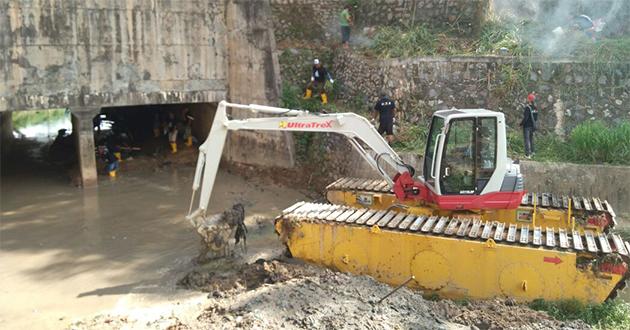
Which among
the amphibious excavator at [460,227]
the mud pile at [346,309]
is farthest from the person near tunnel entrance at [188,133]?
the mud pile at [346,309]

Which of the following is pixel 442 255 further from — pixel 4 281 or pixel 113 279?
pixel 4 281

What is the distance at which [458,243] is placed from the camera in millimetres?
7699

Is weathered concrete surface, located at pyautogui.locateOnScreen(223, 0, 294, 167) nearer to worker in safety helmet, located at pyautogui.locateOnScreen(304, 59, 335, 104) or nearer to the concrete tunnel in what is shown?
worker in safety helmet, located at pyautogui.locateOnScreen(304, 59, 335, 104)

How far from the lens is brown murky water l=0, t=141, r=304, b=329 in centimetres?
828

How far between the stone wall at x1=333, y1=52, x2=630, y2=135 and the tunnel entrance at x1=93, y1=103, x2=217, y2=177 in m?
5.61

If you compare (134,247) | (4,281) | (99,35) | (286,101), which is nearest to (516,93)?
(286,101)

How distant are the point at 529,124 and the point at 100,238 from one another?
8998mm

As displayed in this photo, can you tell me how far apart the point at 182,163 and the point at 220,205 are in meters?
4.26

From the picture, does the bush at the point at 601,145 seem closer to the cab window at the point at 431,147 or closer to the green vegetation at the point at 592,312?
the cab window at the point at 431,147

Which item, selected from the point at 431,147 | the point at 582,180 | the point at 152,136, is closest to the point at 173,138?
the point at 152,136

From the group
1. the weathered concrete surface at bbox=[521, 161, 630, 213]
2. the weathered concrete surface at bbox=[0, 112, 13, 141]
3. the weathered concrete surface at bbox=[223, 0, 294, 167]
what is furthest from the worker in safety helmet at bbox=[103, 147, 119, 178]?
the weathered concrete surface at bbox=[521, 161, 630, 213]

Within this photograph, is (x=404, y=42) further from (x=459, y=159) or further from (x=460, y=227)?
(x=460, y=227)

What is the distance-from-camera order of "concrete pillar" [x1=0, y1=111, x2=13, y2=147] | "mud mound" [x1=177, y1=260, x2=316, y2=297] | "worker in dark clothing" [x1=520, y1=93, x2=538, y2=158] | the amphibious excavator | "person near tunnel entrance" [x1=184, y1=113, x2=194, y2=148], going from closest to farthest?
the amphibious excavator → "mud mound" [x1=177, y1=260, x2=316, y2=297] → "worker in dark clothing" [x1=520, y1=93, x2=538, y2=158] → "person near tunnel entrance" [x1=184, y1=113, x2=194, y2=148] → "concrete pillar" [x1=0, y1=111, x2=13, y2=147]

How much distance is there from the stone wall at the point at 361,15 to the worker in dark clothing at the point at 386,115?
4.05 m
